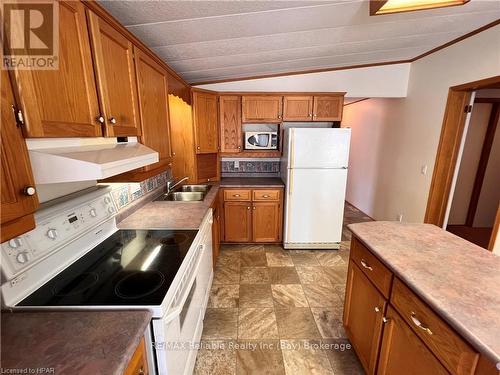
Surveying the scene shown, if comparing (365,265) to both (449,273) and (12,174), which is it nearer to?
(449,273)

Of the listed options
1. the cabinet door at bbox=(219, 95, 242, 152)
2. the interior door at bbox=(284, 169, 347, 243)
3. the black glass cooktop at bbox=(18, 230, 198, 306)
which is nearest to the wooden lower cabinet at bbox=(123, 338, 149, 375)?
the black glass cooktop at bbox=(18, 230, 198, 306)

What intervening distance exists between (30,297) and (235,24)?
1.84 metres

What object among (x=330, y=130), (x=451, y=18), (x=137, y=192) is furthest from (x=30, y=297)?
(x=451, y=18)

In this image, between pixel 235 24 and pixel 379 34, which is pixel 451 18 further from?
pixel 235 24

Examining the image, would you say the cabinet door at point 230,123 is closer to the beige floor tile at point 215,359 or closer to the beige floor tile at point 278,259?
the beige floor tile at point 278,259

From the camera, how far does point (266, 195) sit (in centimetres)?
303

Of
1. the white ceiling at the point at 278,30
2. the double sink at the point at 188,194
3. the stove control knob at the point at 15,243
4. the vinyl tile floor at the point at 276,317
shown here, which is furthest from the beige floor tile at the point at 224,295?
the white ceiling at the point at 278,30

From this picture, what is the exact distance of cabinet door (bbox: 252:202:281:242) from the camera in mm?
3076

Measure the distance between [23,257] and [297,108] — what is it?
3000 mm

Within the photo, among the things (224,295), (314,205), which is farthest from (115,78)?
(314,205)

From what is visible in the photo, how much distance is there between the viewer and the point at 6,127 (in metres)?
0.65

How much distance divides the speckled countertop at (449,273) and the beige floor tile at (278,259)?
1.45 m

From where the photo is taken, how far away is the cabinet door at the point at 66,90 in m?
0.73

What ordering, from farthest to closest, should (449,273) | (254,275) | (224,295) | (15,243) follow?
(254,275) < (224,295) < (449,273) < (15,243)
